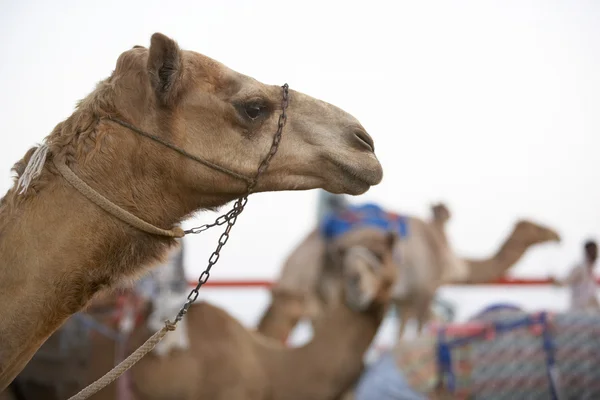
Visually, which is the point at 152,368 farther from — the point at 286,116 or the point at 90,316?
the point at 286,116

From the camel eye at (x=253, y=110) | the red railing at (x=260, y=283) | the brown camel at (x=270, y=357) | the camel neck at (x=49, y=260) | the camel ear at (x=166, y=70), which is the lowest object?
the red railing at (x=260, y=283)

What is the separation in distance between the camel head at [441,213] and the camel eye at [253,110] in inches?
263

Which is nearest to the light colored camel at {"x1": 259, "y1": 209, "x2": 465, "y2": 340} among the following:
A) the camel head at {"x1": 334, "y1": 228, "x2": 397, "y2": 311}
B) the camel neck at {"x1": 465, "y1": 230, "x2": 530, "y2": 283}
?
the camel neck at {"x1": 465, "y1": 230, "x2": 530, "y2": 283}

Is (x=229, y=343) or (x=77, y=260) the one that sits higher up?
(x=77, y=260)

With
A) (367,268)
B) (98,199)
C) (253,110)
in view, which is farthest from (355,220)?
(98,199)

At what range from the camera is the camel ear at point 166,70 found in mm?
1940

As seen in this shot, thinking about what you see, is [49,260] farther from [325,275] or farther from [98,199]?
[325,275]

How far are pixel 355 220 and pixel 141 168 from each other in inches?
191

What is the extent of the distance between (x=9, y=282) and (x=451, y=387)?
3.07 m

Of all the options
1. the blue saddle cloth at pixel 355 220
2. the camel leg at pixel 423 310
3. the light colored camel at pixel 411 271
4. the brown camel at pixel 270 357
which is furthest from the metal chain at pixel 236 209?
the camel leg at pixel 423 310

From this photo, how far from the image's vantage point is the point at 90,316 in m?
5.11

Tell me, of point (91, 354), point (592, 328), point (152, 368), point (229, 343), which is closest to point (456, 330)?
point (592, 328)

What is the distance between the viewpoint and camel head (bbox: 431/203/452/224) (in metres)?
8.49

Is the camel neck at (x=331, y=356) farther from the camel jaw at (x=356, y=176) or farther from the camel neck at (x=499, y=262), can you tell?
the camel neck at (x=499, y=262)
